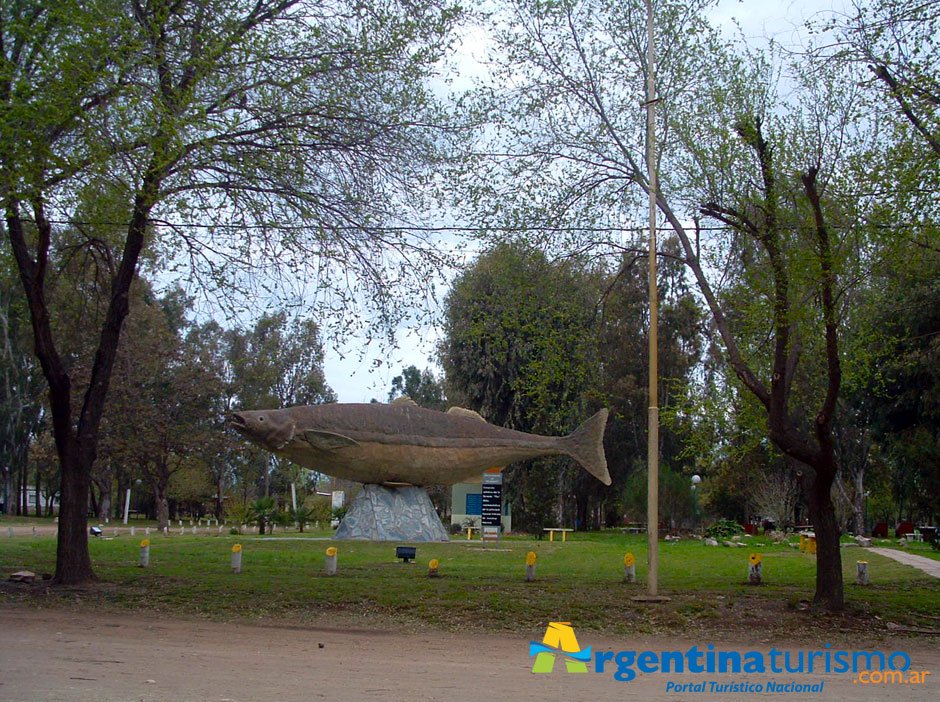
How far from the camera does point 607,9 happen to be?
16.0 m

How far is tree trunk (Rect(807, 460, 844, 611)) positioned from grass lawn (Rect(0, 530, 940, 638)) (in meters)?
0.33

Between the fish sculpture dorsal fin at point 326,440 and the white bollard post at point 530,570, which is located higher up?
the fish sculpture dorsal fin at point 326,440

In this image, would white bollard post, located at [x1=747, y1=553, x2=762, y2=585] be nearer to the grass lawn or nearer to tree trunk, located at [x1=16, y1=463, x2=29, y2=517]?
the grass lawn

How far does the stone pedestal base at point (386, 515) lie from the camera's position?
2364cm

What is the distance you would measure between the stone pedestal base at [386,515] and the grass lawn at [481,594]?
1686 millimetres

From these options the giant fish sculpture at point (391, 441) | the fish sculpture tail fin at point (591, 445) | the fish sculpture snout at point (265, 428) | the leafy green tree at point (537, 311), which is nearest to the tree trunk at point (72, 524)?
the fish sculpture snout at point (265, 428)

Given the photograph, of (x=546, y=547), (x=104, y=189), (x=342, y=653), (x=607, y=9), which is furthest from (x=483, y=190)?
(x=546, y=547)

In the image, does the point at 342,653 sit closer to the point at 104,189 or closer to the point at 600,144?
the point at 104,189

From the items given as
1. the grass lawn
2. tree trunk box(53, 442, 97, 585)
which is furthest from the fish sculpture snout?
tree trunk box(53, 442, 97, 585)

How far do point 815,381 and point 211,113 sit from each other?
15855 mm

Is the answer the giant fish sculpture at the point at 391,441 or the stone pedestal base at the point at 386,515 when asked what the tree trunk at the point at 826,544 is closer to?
the giant fish sculpture at the point at 391,441

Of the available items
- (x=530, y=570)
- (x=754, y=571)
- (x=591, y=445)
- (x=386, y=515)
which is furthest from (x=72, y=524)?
(x=754, y=571)

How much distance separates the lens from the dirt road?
8.55 meters

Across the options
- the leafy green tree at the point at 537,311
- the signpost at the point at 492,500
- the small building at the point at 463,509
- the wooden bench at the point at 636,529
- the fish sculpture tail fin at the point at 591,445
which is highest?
the leafy green tree at the point at 537,311
